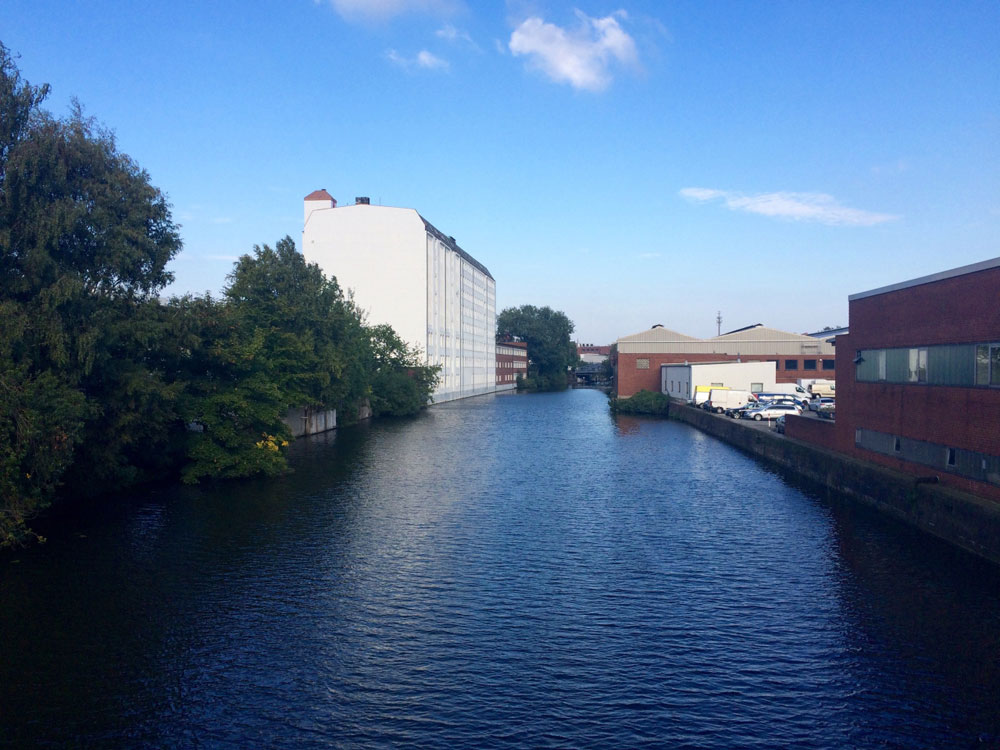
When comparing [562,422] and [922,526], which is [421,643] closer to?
[922,526]

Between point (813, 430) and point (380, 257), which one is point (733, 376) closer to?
point (813, 430)

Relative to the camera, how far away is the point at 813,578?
49.2 ft

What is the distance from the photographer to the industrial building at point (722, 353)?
65.0 meters

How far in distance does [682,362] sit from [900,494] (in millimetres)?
47795

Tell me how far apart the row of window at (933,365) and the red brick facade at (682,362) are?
4308cm

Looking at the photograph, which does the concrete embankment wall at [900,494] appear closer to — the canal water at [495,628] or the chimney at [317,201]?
the canal water at [495,628]

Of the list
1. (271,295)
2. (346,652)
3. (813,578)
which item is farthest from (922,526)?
(271,295)

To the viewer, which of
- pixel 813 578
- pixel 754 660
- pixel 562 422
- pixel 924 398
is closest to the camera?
pixel 754 660

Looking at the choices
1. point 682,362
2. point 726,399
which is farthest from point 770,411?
point 682,362

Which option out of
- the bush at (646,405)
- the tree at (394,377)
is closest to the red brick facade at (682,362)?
the bush at (646,405)

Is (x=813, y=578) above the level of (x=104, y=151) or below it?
below

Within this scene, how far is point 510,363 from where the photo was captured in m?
120

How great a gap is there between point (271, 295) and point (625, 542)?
87.1ft

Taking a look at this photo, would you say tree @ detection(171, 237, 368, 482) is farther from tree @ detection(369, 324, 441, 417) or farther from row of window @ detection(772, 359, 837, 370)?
row of window @ detection(772, 359, 837, 370)
